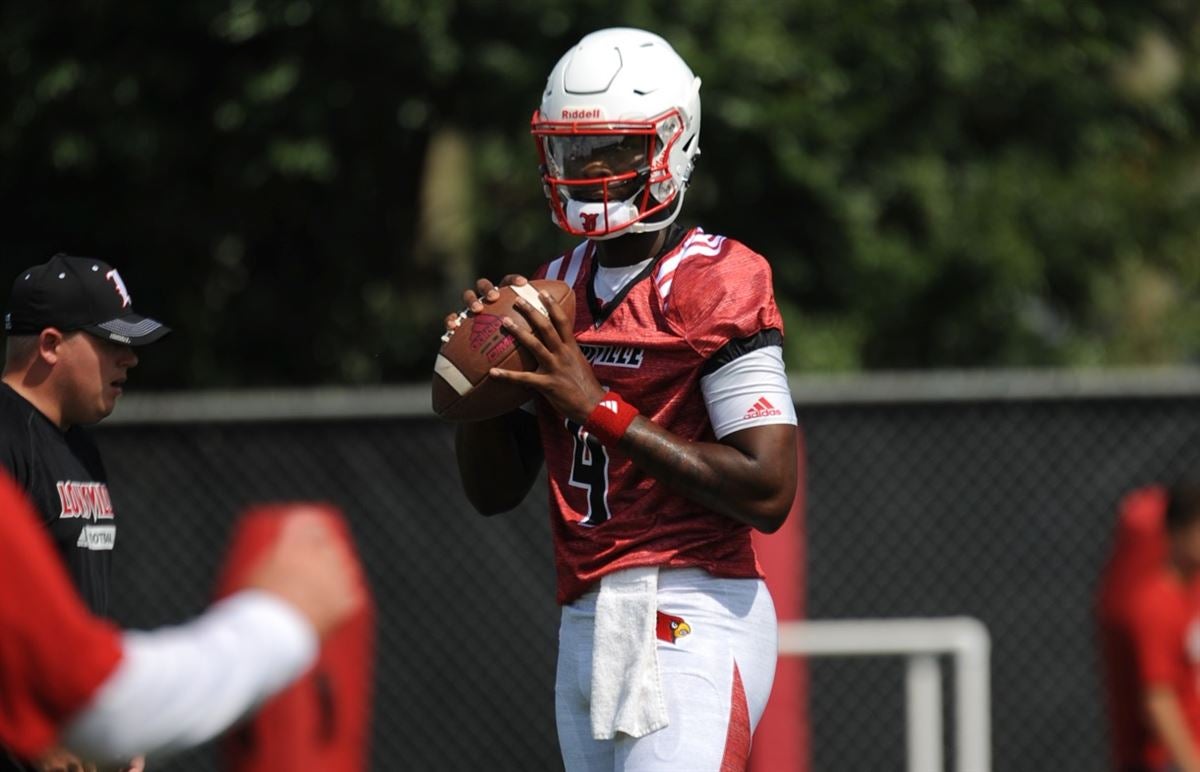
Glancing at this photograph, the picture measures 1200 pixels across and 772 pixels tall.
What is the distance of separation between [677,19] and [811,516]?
2784 mm

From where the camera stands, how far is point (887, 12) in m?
9.12

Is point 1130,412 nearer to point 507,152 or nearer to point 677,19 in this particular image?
point 677,19

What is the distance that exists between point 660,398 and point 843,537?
145 inches

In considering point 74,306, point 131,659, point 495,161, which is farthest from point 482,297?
point 495,161

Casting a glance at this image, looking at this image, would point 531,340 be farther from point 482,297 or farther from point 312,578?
point 312,578

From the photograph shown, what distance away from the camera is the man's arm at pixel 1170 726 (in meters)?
6.28

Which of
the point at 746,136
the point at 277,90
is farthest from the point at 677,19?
the point at 277,90

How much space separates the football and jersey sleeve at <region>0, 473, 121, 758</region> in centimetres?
142

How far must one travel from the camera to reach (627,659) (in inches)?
142

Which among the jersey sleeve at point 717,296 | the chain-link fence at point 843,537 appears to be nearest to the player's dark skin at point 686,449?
the jersey sleeve at point 717,296

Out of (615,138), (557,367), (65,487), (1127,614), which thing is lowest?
(1127,614)

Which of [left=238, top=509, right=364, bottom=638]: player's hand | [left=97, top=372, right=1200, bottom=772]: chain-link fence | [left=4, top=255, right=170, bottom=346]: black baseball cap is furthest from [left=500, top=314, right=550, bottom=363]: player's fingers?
[left=97, top=372, right=1200, bottom=772]: chain-link fence

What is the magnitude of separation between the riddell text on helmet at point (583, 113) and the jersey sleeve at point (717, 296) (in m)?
0.36

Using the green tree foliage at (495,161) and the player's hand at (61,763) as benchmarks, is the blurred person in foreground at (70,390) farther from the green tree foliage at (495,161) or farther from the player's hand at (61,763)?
the green tree foliage at (495,161)
